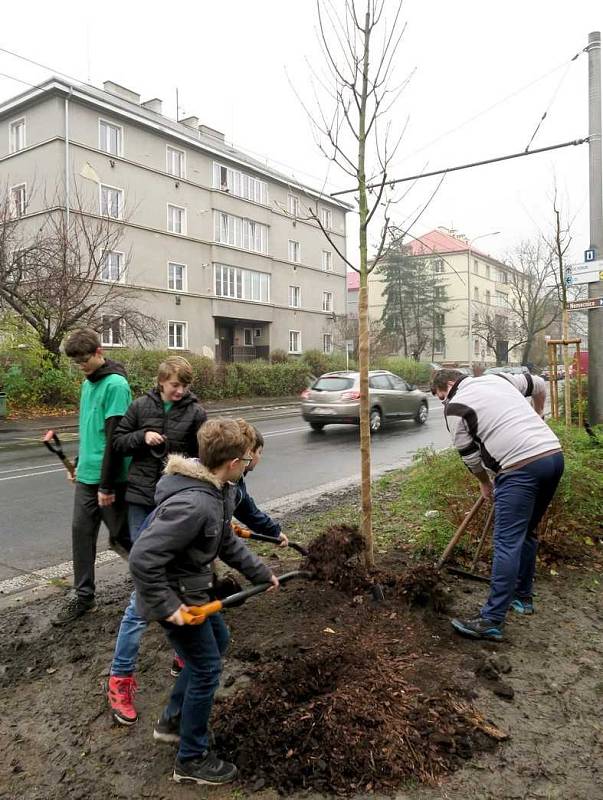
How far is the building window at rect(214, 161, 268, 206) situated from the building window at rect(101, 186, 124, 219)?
689cm

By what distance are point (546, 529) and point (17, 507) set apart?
5.90 metres

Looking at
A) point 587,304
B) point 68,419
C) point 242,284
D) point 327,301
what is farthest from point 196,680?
point 327,301

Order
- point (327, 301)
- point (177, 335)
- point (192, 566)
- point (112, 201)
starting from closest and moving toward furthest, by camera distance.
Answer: point (192, 566), point (112, 201), point (177, 335), point (327, 301)

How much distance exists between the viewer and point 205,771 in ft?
7.45

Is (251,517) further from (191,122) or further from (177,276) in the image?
(191,122)

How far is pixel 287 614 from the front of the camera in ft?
11.7

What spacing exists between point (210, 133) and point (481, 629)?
38.0 m

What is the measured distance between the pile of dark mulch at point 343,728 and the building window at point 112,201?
26106mm

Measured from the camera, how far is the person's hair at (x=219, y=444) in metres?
2.35

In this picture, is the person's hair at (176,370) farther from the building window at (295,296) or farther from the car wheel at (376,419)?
the building window at (295,296)

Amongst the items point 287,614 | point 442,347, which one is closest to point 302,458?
point 287,614

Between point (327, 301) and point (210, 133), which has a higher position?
point (210, 133)

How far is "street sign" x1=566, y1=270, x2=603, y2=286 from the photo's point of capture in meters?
8.62

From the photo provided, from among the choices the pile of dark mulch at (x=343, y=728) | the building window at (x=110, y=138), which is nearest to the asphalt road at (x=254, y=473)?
the pile of dark mulch at (x=343, y=728)
